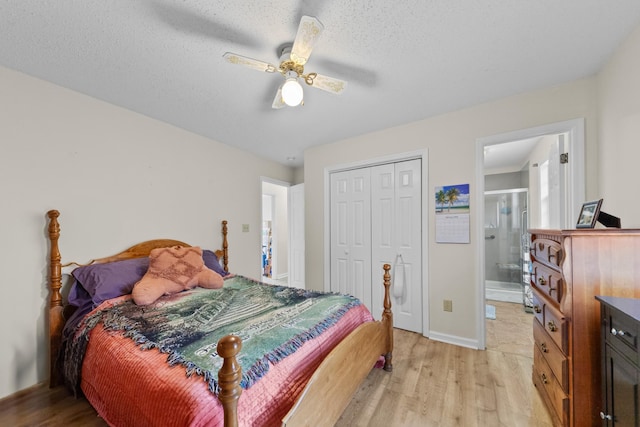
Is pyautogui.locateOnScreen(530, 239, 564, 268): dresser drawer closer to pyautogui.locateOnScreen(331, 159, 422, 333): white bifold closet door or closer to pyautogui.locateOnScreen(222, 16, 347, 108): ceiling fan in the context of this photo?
pyautogui.locateOnScreen(331, 159, 422, 333): white bifold closet door

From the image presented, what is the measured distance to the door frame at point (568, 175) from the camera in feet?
6.60

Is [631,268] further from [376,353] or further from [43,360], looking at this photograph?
[43,360]

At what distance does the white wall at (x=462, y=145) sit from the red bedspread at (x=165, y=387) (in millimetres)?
1642

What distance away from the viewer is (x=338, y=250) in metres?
3.46

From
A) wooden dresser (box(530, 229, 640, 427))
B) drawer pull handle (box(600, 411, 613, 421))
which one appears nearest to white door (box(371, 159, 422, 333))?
wooden dresser (box(530, 229, 640, 427))

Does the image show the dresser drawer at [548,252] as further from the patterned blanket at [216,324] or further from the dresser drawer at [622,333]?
the patterned blanket at [216,324]

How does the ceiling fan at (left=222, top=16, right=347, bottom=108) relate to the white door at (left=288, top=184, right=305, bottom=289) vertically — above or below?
above

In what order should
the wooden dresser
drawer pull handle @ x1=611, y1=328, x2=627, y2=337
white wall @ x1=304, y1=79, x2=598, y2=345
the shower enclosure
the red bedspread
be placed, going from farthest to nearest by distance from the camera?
the shower enclosure < white wall @ x1=304, y1=79, x2=598, y2=345 < the wooden dresser < drawer pull handle @ x1=611, y1=328, x2=627, y2=337 < the red bedspread

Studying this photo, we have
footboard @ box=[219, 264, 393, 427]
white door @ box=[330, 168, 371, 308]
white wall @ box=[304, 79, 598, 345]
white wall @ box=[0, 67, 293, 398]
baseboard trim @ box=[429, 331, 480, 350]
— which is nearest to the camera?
footboard @ box=[219, 264, 393, 427]

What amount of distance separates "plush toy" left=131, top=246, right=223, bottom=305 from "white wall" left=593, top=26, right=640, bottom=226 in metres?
3.07

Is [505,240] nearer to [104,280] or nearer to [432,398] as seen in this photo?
[432,398]

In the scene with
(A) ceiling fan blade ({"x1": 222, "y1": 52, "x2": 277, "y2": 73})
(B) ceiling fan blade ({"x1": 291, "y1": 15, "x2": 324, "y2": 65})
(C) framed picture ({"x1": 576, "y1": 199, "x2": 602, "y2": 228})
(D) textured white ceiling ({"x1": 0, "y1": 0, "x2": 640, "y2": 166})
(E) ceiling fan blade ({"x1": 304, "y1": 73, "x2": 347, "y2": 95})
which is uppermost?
(D) textured white ceiling ({"x1": 0, "y1": 0, "x2": 640, "y2": 166})

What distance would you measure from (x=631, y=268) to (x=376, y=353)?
58.8 inches

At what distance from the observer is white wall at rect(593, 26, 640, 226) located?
147 centimetres
